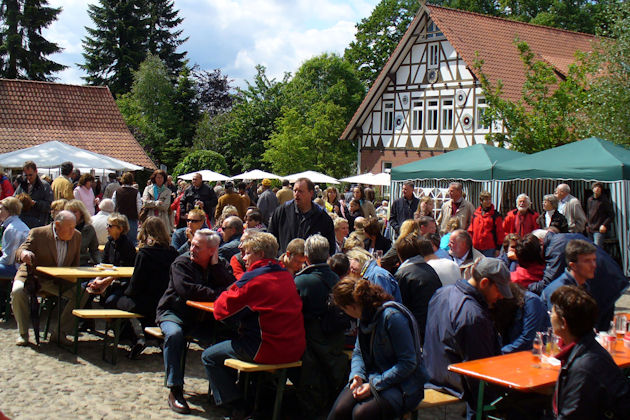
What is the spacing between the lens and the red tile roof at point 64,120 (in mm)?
28906

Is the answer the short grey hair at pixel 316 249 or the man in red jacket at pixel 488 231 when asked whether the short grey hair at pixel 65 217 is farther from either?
the man in red jacket at pixel 488 231

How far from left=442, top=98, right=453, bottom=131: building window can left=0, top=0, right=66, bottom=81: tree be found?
1017 inches

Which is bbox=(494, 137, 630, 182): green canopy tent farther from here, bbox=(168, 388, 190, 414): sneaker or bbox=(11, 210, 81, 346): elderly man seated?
bbox=(168, 388, 190, 414): sneaker

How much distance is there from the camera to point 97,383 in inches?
241

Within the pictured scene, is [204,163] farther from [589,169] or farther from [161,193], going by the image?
[589,169]

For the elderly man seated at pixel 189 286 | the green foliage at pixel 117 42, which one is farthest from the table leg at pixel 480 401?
the green foliage at pixel 117 42

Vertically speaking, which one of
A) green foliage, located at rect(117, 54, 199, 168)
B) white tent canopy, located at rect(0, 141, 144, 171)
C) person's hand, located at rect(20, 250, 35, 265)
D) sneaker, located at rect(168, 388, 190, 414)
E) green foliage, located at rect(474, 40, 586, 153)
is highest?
green foliage, located at rect(117, 54, 199, 168)

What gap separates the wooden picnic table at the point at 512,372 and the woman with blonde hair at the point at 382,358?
27 centimetres

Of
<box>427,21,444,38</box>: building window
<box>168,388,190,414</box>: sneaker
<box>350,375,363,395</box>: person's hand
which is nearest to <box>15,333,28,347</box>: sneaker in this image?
<box>168,388,190,414</box>: sneaker

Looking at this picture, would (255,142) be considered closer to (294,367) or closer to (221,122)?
(221,122)

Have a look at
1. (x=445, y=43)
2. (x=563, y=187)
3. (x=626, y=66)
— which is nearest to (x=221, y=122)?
(x=445, y=43)

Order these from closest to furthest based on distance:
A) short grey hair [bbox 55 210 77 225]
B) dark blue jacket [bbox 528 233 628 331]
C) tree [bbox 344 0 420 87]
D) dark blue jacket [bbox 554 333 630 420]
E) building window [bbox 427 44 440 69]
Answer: dark blue jacket [bbox 554 333 630 420] → dark blue jacket [bbox 528 233 628 331] → short grey hair [bbox 55 210 77 225] → building window [bbox 427 44 440 69] → tree [bbox 344 0 420 87]

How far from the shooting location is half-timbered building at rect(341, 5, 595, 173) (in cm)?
2941

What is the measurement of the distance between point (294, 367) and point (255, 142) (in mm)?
35389
